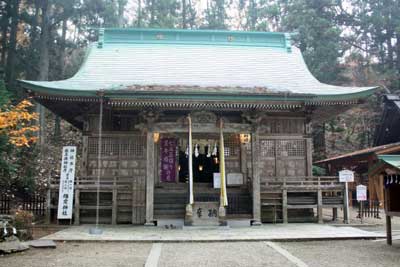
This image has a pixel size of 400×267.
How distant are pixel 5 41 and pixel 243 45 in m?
18.1

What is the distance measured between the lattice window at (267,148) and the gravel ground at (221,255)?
5.63 m

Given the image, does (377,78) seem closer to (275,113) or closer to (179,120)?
(275,113)

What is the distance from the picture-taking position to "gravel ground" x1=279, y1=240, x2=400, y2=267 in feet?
24.3

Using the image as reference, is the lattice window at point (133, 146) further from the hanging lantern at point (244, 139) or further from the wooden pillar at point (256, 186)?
the wooden pillar at point (256, 186)

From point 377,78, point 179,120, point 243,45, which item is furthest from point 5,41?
point 377,78

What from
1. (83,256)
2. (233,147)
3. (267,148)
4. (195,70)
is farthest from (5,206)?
(267,148)

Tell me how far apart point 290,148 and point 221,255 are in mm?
7742

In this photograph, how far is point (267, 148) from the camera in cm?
1496

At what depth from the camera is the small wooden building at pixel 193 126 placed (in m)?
12.8

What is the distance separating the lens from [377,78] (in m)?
29.4

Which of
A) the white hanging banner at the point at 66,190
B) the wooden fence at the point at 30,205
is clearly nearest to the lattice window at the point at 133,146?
the white hanging banner at the point at 66,190

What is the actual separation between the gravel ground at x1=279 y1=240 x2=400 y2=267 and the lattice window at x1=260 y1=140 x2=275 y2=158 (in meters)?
5.33

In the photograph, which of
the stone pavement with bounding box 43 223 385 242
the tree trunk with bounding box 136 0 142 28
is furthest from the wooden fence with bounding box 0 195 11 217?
the tree trunk with bounding box 136 0 142 28

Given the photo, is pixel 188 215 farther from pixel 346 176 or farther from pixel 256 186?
pixel 346 176
